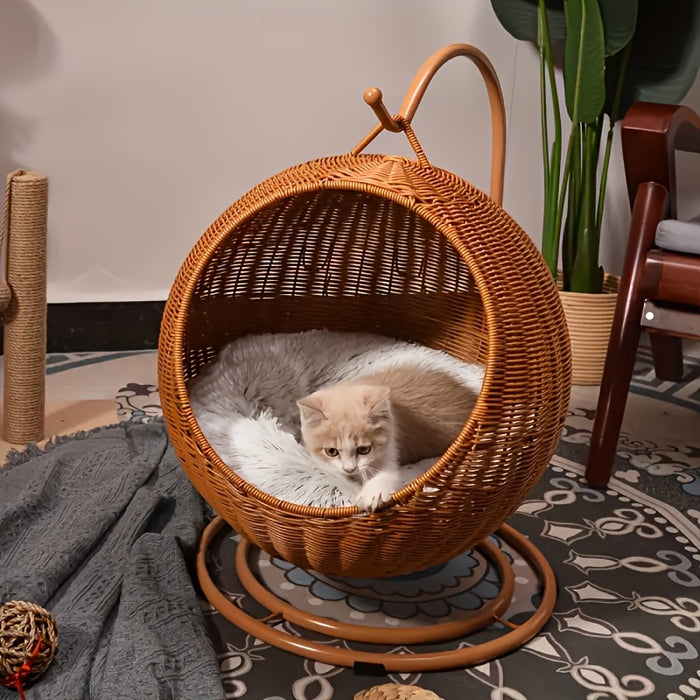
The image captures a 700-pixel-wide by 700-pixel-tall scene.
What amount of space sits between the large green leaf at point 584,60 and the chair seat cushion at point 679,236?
0.68 m

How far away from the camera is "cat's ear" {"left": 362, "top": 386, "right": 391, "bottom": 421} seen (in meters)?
1.39

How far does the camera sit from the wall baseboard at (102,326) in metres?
2.64

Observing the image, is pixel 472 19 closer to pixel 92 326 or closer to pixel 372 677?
pixel 92 326

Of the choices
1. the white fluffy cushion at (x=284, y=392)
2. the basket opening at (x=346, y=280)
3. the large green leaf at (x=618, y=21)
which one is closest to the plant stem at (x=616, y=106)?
the large green leaf at (x=618, y=21)

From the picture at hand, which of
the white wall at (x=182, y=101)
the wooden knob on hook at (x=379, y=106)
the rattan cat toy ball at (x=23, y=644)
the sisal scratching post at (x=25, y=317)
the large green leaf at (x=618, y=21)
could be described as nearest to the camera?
the rattan cat toy ball at (x=23, y=644)

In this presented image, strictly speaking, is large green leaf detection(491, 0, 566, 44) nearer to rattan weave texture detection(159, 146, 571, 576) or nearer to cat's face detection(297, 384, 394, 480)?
rattan weave texture detection(159, 146, 571, 576)

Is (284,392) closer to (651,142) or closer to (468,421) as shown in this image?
(468,421)

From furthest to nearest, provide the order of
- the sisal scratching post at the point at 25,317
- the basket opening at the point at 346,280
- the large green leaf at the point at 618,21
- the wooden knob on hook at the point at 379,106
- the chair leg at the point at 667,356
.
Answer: the chair leg at the point at 667,356 < the large green leaf at the point at 618,21 < the sisal scratching post at the point at 25,317 < the basket opening at the point at 346,280 < the wooden knob on hook at the point at 379,106

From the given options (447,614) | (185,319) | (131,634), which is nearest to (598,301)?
(447,614)

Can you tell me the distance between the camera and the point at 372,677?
4.39 ft

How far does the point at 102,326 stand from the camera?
8.78 ft

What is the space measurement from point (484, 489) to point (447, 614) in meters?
0.32

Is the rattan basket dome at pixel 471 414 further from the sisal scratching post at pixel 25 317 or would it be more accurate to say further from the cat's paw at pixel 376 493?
the sisal scratching post at pixel 25 317

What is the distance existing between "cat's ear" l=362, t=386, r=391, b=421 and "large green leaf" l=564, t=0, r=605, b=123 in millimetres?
1366
